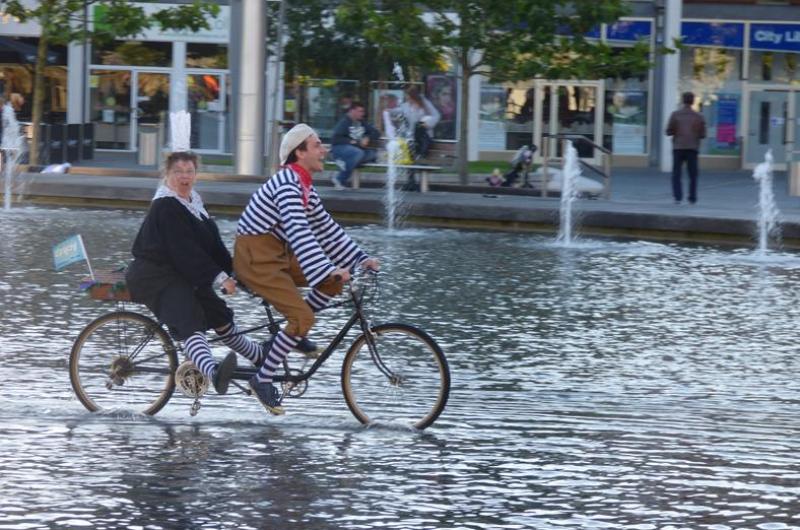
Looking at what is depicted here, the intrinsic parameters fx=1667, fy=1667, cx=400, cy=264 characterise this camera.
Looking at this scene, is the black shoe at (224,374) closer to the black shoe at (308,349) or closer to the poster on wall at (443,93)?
the black shoe at (308,349)

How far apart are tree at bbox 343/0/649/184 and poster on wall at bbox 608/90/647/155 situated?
10849 mm

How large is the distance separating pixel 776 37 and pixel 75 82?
16.3 meters

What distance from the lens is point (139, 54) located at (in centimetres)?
3975

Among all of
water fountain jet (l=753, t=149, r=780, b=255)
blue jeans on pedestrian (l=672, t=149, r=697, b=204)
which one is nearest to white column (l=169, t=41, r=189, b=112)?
blue jeans on pedestrian (l=672, t=149, r=697, b=204)

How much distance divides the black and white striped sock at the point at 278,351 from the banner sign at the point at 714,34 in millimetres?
31006

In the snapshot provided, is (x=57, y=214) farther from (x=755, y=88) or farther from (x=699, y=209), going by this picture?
(x=755, y=88)

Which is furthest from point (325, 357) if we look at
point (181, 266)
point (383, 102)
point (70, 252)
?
point (383, 102)

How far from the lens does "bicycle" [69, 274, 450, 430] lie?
8320 mm

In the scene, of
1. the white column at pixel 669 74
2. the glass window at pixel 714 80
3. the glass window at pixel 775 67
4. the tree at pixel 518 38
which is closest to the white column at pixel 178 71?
the white column at pixel 669 74

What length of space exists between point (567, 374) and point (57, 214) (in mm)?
12358

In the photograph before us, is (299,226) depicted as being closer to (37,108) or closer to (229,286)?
(229,286)

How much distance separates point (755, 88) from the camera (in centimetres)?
3850

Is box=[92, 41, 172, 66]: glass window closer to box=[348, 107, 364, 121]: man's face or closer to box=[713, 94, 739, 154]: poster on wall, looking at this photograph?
box=[713, 94, 739, 154]: poster on wall

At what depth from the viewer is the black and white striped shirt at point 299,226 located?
8.22 metres
